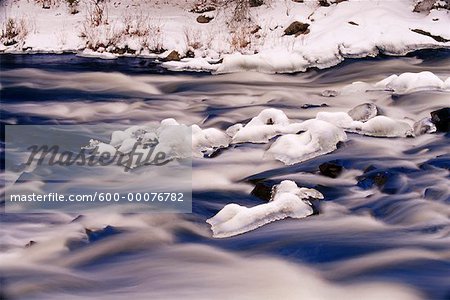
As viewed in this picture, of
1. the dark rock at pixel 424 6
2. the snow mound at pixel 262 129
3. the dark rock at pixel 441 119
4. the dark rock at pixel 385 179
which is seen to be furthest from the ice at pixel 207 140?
the dark rock at pixel 424 6

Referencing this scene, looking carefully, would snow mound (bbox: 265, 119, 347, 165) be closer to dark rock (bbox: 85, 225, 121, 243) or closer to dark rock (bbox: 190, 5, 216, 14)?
dark rock (bbox: 85, 225, 121, 243)

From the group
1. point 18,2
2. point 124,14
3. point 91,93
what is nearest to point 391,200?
point 91,93

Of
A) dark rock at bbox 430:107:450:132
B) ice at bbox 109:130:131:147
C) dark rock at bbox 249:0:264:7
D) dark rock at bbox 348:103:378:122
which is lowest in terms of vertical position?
dark rock at bbox 249:0:264:7

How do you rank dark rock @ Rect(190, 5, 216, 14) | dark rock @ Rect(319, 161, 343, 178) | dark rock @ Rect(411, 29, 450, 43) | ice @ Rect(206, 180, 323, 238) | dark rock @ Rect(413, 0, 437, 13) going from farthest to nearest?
dark rock @ Rect(190, 5, 216, 14) < dark rock @ Rect(413, 0, 437, 13) < dark rock @ Rect(411, 29, 450, 43) < dark rock @ Rect(319, 161, 343, 178) < ice @ Rect(206, 180, 323, 238)

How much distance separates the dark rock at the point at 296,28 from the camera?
12734mm

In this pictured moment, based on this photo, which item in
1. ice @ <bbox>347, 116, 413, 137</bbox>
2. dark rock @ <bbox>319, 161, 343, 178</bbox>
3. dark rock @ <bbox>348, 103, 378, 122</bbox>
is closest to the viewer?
dark rock @ <bbox>319, 161, 343, 178</bbox>

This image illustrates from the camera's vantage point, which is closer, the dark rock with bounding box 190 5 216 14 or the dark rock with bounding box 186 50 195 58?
the dark rock with bounding box 186 50 195 58

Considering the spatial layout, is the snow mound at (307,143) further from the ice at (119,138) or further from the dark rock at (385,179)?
the ice at (119,138)

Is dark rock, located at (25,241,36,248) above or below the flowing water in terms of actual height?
below

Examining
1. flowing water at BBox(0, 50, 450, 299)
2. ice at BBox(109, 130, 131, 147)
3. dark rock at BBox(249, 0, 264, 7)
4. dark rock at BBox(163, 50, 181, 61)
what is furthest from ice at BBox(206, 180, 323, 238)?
dark rock at BBox(249, 0, 264, 7)

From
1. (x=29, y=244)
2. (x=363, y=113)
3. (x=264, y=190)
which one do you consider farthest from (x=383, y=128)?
(x=29, y=244)

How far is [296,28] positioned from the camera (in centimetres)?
1280

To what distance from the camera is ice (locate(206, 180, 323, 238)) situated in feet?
14.1

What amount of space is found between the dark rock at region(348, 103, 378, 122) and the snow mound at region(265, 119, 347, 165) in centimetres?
86
